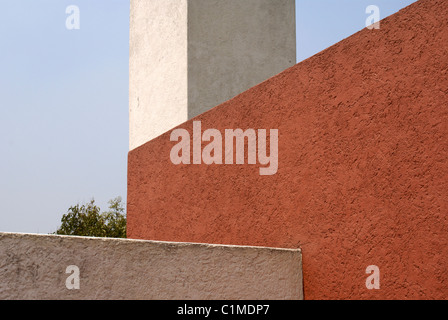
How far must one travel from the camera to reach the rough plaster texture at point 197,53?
8516mm

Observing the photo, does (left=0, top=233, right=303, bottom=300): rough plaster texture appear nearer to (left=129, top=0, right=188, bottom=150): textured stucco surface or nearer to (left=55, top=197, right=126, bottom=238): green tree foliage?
(left=129, top=0, right=188, bottom=150): textured stucco surface

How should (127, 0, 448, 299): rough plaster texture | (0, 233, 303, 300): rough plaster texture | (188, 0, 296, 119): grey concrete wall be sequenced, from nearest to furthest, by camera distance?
1. (0, 233, 303, 300): rough plaster texture
2. (127, 0, 448, 299): rough plaster texture
3. (188, 0, 296, 119): grey concrete wall

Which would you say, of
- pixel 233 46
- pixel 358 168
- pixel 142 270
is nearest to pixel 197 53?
pixel 233 46

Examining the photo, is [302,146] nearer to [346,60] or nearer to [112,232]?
[346,60]

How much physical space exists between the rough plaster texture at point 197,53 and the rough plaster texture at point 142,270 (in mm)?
4669

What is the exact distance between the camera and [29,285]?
9.76ft

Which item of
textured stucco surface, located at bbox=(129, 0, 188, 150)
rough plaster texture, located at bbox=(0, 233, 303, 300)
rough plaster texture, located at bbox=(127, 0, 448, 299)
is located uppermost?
textured stucco surface, located at bbox=(129, 0, 188, 150)

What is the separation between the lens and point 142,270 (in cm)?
340

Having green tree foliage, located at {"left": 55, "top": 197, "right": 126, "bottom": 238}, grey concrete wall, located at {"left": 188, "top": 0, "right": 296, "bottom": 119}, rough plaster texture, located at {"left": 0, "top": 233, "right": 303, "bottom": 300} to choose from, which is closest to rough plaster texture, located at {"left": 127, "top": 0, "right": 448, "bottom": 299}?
rough plaster texture, located at {"left": 0, "top": 233, "right": 303, "bottom": 300}

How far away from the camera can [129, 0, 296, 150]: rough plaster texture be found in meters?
8.52

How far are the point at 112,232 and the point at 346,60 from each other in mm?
17630

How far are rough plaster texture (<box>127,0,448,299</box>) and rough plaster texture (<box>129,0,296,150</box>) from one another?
355 centimetres

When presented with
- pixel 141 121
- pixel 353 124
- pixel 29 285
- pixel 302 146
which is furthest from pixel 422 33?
pixel 141 121

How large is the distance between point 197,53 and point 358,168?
5269 mm
